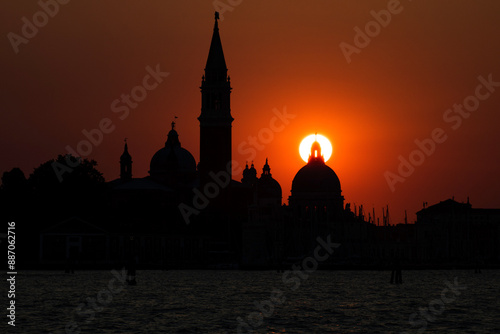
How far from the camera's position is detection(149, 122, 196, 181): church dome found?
155750mm

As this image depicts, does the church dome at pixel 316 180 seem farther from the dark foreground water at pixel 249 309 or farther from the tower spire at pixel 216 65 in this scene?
the dark foreground water at pixel 249 309

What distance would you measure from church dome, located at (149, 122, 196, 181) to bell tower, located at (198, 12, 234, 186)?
20.2 metres

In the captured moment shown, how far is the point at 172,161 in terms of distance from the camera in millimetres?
155625

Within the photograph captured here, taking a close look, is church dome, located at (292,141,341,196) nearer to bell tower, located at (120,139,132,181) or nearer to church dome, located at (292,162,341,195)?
church dome, located at (292,162,341,195)

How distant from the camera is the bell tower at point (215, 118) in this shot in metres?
135

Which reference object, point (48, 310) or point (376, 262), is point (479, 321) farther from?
point (376, 262)

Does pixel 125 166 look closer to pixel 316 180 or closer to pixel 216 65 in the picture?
pixel 316 180

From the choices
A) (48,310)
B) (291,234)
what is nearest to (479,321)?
(48,310)

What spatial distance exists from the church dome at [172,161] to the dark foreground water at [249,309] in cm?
7693

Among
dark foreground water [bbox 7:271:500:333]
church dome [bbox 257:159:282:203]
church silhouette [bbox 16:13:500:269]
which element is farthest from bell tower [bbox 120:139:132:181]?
dark foreground water [bbox 7:271:500:333]

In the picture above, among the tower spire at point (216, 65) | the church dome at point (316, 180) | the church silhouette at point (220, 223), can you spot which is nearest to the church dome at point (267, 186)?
the church silhouette at point (220, 223)

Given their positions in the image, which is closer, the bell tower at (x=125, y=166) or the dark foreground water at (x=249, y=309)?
the dark foreground water at (x=249, y=309)

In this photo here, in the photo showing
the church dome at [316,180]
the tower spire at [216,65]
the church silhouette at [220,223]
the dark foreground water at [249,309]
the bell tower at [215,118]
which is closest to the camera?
the dark foreground water at [249,309]

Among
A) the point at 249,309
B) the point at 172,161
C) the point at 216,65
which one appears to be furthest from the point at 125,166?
the point at 249,309
